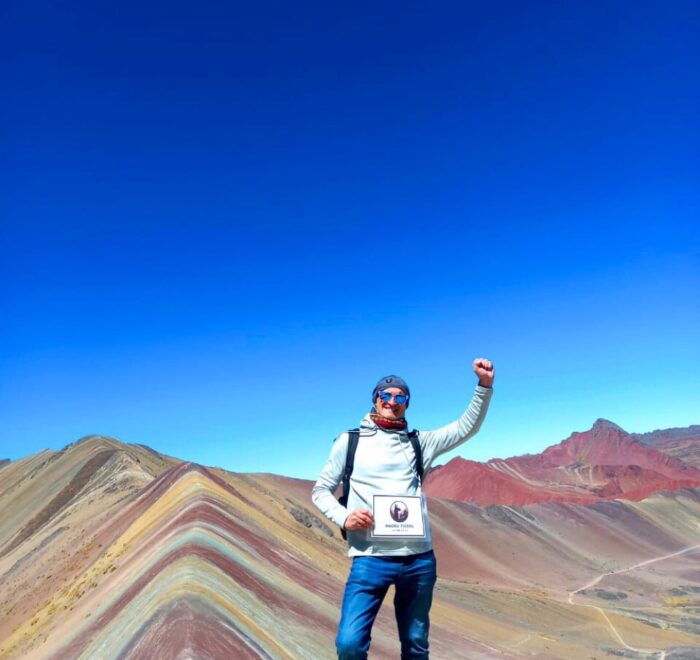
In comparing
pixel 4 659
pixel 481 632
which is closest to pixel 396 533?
pixel 4 659

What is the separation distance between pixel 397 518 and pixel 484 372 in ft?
4.90

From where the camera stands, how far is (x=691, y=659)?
34875mm

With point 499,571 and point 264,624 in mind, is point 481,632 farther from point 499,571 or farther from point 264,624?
point 499,571

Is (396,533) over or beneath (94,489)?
beneath

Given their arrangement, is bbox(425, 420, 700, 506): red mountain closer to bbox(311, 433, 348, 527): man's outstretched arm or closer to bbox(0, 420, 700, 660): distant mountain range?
bbox(0, 420, 700, 660): distant mountain range

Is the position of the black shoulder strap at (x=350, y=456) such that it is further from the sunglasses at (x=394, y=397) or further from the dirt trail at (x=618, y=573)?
the dirt trail at (x=618, y=573)

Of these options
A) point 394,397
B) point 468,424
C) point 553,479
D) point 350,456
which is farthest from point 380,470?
point 553,479

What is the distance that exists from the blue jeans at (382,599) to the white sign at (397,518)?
0.21 metres

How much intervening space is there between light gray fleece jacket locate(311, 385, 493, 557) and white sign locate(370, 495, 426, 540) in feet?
0.17

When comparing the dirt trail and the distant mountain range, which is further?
the dirt trail

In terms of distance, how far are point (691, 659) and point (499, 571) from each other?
3844 cm

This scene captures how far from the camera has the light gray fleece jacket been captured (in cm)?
451

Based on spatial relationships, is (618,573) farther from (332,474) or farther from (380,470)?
(332,474)

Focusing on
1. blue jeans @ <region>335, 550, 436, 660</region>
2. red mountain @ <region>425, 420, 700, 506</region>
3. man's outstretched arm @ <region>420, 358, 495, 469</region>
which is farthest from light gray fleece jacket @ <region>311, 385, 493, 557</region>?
red mountain @ <region>425, 420, 700, 506</region>
